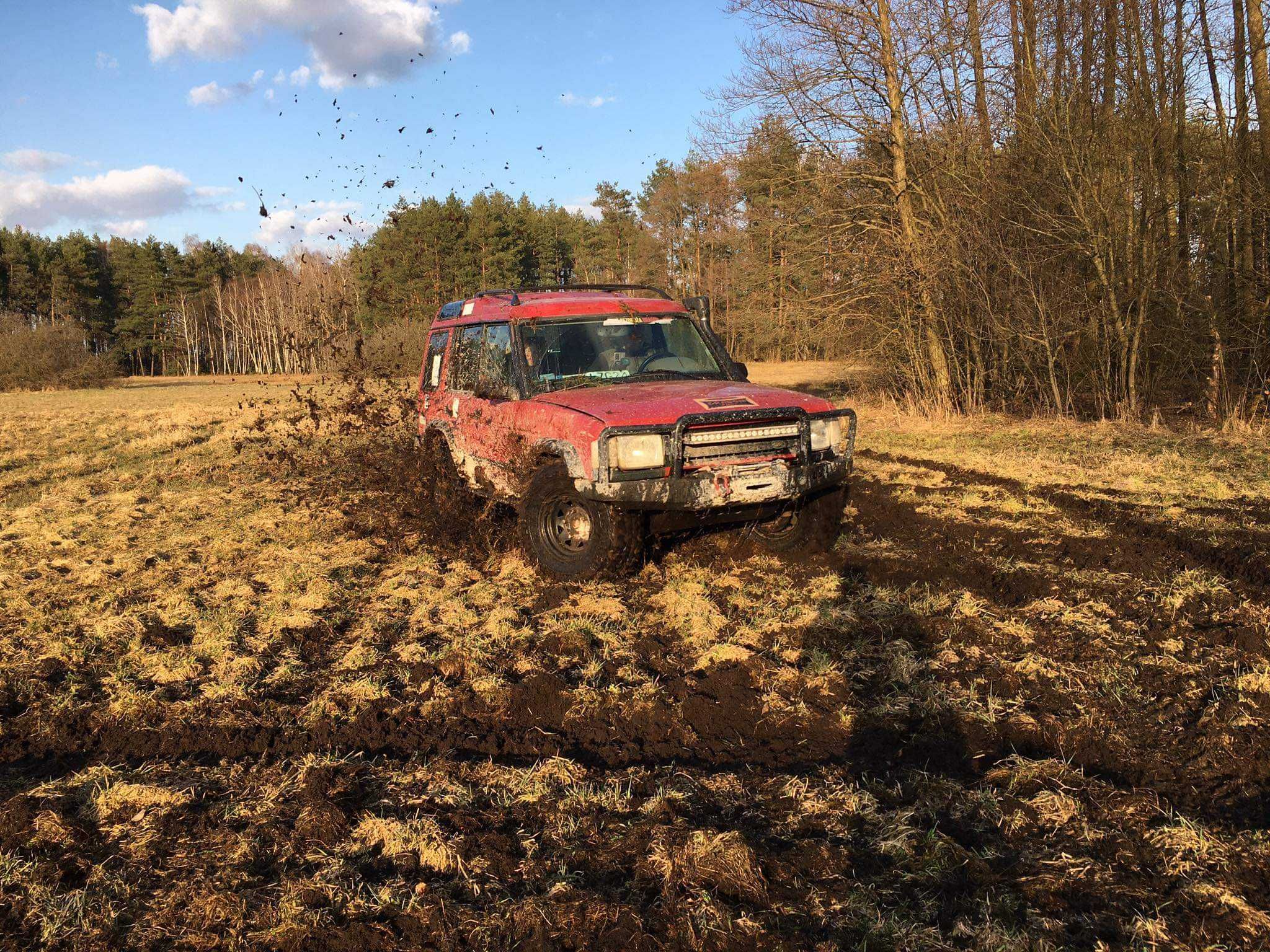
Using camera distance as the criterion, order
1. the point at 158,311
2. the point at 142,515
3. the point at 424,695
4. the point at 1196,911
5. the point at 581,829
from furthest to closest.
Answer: the point at 158,311 → the point at 142,515 → the point at 424,695 → the point at 581,829 → the point at 1196,911

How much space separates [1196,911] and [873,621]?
102 inches

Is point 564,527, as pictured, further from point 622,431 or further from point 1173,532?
point 1173,532

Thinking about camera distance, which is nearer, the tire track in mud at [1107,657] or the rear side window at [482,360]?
the tire track in mud at [1107,657]

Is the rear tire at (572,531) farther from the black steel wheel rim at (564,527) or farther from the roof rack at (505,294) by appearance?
the roof rack at (505,294)

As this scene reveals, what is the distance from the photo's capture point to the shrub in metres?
34.5

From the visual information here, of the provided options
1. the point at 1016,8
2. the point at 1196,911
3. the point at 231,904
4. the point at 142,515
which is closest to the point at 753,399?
the point at 1196,911

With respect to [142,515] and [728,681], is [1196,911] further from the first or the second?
[142,515]

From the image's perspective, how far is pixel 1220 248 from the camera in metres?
12.0

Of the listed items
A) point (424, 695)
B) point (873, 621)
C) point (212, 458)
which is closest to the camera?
point (424, 695)

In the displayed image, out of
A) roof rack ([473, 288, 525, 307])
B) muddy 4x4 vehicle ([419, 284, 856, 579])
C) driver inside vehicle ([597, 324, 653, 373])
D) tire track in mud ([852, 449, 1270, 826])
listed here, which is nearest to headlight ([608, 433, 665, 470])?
muddy 4x4 vehicle ([419, 284, 856, 579])

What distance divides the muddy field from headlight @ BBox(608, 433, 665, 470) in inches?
38.3

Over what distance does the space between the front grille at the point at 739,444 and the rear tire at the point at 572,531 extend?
1.91ft

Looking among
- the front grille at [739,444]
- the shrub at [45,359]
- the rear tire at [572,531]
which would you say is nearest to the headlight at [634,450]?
the front grille at [739,444]

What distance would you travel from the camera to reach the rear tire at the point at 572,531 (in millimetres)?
5430
